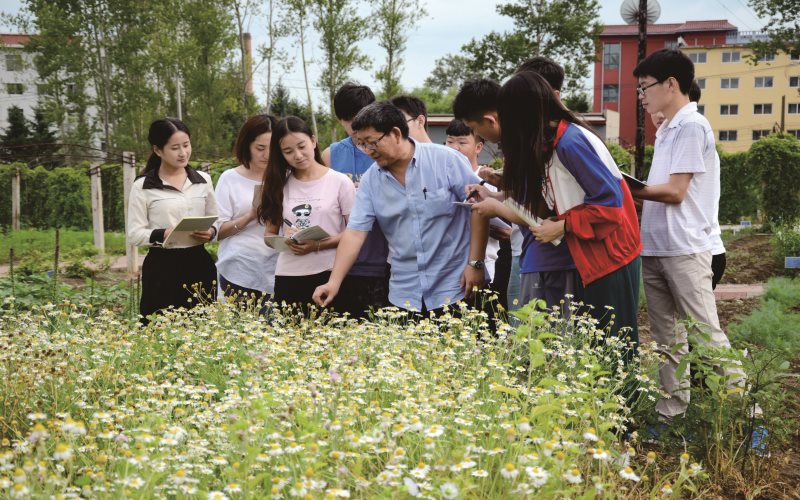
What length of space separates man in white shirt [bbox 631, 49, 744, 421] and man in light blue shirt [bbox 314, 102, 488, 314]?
92 centimetres

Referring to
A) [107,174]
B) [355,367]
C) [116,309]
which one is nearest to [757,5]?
[107,174]

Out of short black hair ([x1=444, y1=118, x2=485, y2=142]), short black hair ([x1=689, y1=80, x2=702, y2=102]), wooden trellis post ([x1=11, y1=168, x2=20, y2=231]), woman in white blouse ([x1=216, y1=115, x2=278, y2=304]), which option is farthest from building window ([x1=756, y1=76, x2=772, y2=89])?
woman in white blouse ([x1=216, y1=115, x2=278, y2=304])

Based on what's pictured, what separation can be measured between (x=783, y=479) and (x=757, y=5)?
29583 mm

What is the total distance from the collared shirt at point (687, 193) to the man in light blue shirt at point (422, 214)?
904 millimetres

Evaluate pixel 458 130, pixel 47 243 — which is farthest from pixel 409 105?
pixel 47 243

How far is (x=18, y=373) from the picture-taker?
355cm

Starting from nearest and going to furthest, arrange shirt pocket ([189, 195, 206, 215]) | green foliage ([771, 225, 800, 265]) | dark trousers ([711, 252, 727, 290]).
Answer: dark trousers ([711, 252, 727, 290]) → shirt pocket ([189, 195, 206, 215]) → green foliage ([771, 225, 800, 265])

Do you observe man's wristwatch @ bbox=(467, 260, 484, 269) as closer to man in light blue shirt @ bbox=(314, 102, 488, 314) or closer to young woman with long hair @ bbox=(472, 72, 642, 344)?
man in light blue shirt @ bbox=(314, 102, 488, 314)

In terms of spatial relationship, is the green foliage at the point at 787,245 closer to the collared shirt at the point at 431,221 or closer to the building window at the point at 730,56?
the collared shirt at the point at 431,221

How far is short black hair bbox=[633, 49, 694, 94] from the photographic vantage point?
4113mm

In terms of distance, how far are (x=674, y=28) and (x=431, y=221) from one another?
65361mm

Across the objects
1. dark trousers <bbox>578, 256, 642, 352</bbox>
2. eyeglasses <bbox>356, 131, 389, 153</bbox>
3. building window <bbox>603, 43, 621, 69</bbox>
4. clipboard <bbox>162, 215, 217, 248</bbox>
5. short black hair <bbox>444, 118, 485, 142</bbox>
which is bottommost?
dark trousers <bbox>578, 256, 642, 352</bbox>

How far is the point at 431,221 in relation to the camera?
433 cm

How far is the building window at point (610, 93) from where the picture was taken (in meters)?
62.9
